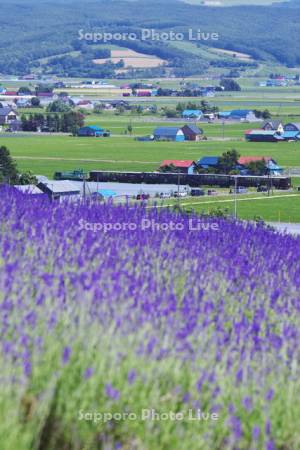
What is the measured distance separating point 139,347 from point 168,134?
121553mm

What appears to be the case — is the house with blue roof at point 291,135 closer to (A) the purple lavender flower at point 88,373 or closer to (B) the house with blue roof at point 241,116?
(B) the house with blue roof at point 241,116

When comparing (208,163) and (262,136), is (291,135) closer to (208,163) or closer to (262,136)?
(262,136)

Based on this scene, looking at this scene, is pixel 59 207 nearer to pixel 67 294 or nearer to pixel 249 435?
pixel 67 294

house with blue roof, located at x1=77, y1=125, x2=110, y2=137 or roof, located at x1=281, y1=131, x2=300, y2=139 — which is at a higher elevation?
house with blue roof, located at x1=77, y1=125, x2=110, y2=137

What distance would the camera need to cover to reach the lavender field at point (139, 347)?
5.38 metres

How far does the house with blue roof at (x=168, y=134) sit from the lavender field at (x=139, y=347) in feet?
387

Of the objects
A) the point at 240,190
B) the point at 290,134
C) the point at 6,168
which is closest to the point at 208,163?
the point at 240,190

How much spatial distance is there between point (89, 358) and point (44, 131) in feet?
431

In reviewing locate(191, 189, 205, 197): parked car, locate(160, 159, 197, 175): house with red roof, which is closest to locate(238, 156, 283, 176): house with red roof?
locate(160, 159, 197, 175): house with red roof

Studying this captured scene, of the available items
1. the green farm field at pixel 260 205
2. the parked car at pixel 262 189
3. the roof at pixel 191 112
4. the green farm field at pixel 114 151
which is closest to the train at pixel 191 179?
the parked car at pixel 262 189

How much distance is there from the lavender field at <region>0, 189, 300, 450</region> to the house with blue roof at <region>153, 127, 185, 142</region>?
11791 centimetres

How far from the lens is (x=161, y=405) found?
5477mm

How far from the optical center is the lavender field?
5375mm

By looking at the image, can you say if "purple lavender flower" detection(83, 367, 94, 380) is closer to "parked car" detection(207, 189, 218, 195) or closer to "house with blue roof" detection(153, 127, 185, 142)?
"parked car" detection(207, 189, 218, 195)
